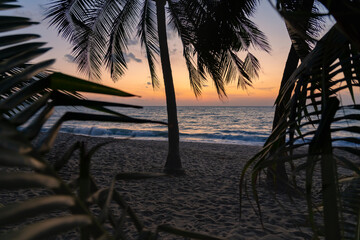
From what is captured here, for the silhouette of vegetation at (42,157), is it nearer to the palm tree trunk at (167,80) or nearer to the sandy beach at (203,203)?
the sandy beach at (203,203)

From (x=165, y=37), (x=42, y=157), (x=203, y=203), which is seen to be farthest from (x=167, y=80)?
(x=42, y=157)

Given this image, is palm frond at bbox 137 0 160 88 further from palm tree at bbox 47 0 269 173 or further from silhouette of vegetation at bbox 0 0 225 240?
silhouette of vegetation at bbox 0 0 225 240

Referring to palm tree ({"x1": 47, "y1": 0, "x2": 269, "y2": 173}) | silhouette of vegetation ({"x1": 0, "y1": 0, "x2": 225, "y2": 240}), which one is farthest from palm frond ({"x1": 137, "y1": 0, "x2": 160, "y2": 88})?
silhouette of vegetation ({"x1": 0, "y1": 0, "x2": 225, "y2": 240})

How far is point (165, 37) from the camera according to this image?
631cm

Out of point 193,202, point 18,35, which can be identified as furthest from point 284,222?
point 18,35

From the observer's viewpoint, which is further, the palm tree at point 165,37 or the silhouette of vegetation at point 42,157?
the palm tree at point 165,37

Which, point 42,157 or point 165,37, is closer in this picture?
point 42,157

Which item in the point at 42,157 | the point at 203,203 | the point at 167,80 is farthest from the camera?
the point at 167,80

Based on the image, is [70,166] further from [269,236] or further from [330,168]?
[330,168]

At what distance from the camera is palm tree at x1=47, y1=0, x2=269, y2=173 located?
19.6 feet

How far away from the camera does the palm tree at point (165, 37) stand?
598cm

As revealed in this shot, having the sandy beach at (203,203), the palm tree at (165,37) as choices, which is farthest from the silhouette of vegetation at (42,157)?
the palm tree at (165,37)

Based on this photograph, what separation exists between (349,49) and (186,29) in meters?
6.15

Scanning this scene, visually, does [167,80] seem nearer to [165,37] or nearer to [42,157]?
[165,37]
